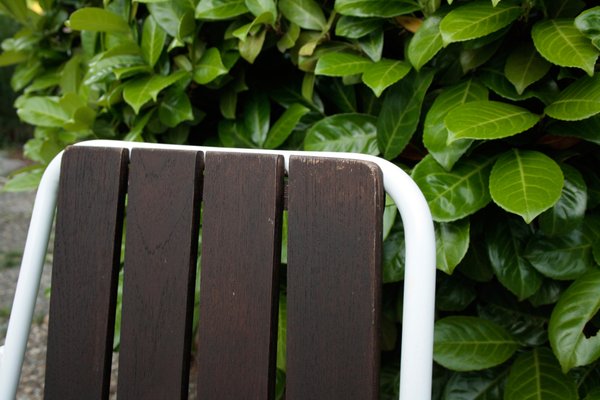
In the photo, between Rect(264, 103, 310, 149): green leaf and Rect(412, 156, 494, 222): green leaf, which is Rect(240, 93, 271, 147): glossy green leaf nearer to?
Rect(264, 103, 310, 149): green leaf

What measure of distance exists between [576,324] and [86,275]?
0.84 m

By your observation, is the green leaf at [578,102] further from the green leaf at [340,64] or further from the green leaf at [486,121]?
the green leaf at [340,64]

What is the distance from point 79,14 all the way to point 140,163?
0.74 metres

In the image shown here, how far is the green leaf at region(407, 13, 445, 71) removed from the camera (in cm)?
108

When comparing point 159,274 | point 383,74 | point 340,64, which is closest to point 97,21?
point 340,64

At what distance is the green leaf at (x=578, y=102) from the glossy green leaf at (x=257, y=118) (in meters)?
0.69

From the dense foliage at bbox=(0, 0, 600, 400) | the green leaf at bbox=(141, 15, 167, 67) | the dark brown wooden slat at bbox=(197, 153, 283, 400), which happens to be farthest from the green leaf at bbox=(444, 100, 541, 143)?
the green leaf at bbox=(141, 15, 167, 67)

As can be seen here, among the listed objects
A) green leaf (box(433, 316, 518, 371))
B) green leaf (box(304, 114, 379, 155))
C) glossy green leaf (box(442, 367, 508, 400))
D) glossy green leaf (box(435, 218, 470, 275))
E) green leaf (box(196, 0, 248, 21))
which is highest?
green leaf (box(196, 0, 248, 21))

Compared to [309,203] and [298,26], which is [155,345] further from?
[298,26]

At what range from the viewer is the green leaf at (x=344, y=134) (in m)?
1.27

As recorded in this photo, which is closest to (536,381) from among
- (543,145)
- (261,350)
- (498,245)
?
(498,245)

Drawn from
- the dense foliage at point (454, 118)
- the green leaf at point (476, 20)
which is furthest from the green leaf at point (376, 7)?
the green leaf at point (476, 20)

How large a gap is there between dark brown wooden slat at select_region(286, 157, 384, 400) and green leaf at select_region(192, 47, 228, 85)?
69 cm

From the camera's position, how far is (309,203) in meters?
0.72
